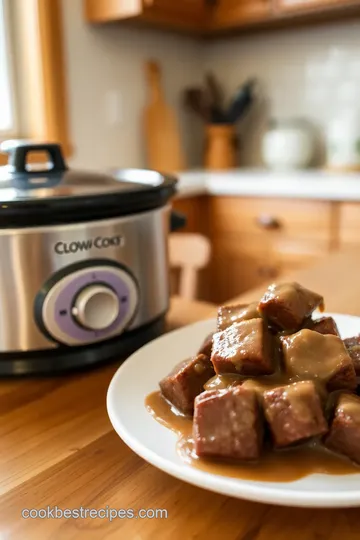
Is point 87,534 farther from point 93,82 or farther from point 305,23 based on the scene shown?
point 305,23

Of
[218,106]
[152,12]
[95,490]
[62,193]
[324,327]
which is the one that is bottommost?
[95,490]

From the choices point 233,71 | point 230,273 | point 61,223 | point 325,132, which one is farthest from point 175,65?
point 61,223

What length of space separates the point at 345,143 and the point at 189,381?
2.17m

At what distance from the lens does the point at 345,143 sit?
8.13ft

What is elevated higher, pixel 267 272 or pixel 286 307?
pixel 286 307

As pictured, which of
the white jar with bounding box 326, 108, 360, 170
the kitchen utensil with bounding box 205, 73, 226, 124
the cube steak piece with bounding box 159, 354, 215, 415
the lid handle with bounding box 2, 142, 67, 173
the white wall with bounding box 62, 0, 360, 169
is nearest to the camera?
the cube steak piece with bounding box 159, 354, 215, 415

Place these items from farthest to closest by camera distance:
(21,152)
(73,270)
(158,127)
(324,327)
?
1. (158,127)
2. (21,152)
3. (73,270)
4. (324,327)

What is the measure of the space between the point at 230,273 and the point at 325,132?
827mm

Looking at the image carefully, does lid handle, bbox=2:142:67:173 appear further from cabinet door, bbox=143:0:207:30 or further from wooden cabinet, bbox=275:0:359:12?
wooden cabinet, bbox=275:0:359:12

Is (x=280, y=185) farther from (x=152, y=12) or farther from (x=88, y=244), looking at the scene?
(x=88, y=244)

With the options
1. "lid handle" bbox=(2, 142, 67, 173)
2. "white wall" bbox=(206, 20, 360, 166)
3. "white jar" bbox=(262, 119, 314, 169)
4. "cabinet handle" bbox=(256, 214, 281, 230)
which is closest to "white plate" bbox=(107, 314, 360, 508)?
"lid handle" bbox=(2, 142, 67, 173)

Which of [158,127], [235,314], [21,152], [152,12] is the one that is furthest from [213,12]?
[235,314]

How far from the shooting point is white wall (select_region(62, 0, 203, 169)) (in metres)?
2.28

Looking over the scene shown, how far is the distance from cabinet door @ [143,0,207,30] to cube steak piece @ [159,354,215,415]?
1972mm
